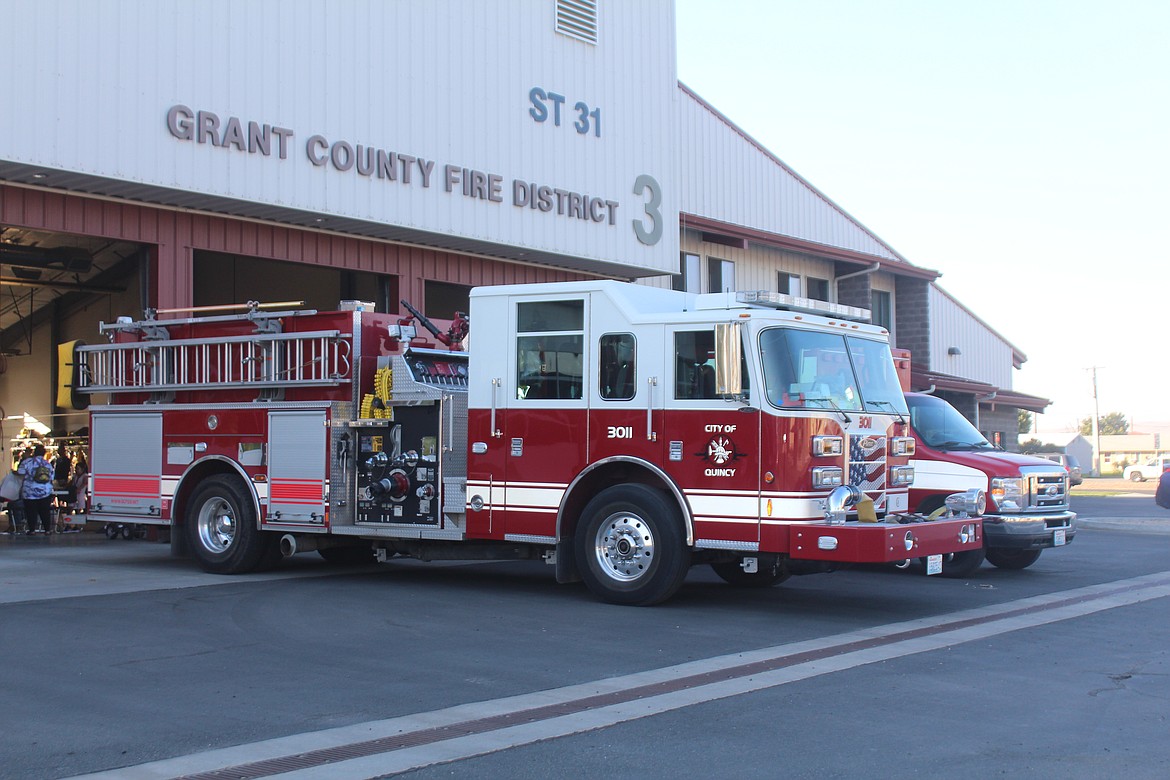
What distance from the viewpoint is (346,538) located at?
13.6 metres

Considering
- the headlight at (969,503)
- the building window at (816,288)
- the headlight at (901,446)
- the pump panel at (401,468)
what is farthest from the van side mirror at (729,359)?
the building window at (816,288)

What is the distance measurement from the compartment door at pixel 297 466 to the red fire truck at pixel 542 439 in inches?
0.8

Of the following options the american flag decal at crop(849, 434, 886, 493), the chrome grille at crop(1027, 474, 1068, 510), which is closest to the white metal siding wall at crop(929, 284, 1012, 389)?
the chrome grille at crop(1027, 474, 1068, 510)

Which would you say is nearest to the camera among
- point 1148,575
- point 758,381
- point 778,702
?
point 778,702

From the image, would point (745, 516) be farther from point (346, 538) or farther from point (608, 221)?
point (608, 221)

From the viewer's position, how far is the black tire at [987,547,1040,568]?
Answer: 15.2m

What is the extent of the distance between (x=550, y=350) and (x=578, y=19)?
13.8 m

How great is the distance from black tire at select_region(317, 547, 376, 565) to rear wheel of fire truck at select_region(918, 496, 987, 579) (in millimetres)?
6437

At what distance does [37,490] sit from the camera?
2047cm

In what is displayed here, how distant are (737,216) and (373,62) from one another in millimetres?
11852

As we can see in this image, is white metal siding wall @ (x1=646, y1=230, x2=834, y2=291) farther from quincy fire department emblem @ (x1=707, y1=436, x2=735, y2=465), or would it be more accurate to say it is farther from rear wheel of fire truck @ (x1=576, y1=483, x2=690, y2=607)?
quincy fire department emblem @ (x1=707, y1=436, x2=735, y2=465)

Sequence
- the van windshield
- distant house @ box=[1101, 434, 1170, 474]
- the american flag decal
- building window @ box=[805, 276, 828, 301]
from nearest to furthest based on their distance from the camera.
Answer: the american flag decal
the van windshield
building window @ box=[805, 276, 828, 301]
distant house @ box=[1101, 434, 1170, 474]

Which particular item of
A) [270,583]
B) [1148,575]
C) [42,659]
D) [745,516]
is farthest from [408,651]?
[1148,575]

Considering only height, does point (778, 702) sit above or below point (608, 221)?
below
